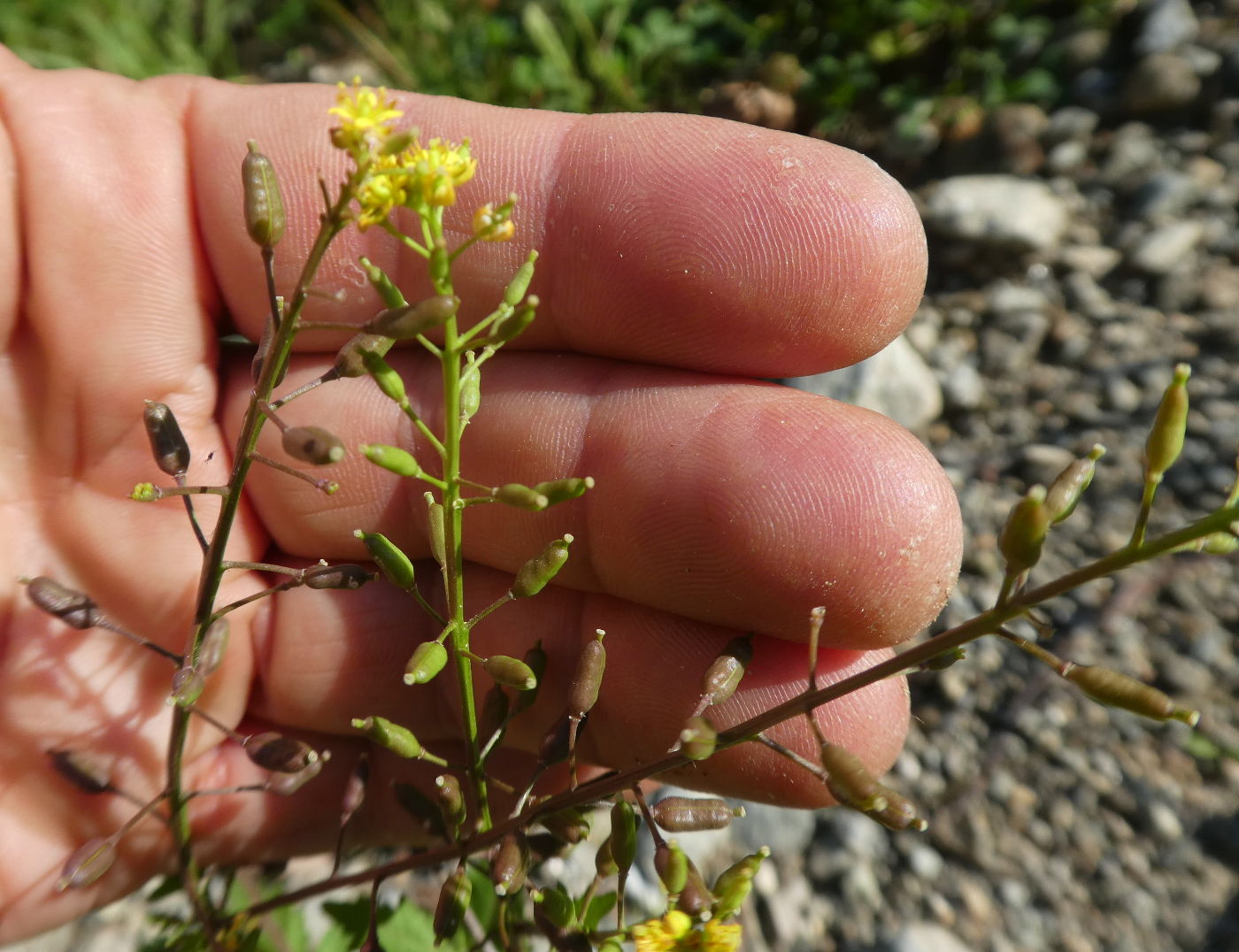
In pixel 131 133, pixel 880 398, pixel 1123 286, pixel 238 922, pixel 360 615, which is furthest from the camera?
pixel 1123 286

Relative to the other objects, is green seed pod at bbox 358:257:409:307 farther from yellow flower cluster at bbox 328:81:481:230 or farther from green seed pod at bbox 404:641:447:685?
green seed pod at bbox 404:641:447:685

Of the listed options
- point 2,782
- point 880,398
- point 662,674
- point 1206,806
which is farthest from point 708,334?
point 1206,806

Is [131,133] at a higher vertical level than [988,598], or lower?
higher

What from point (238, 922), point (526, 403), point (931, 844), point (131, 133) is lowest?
point (931, 844)

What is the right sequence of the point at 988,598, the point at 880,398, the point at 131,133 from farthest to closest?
1. the point at 880,398
2. the point at 988,598
3. the point at 131,133

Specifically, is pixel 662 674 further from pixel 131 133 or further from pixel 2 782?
pixel 131 133

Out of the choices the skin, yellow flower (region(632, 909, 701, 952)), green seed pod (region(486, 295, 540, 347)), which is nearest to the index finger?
the skin

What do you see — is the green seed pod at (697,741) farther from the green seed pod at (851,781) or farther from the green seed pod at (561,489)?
the green seed pod at (561,489)
